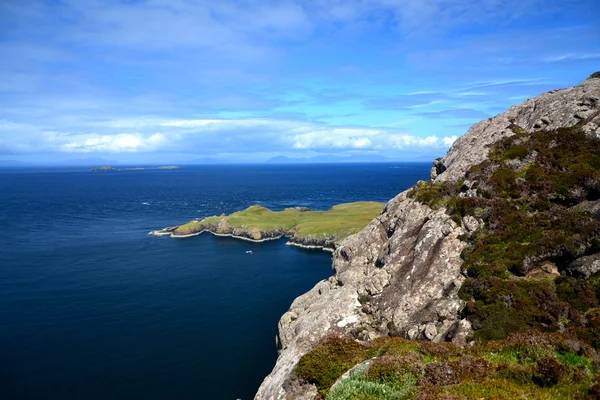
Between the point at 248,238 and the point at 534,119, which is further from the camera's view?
the point at 248,238

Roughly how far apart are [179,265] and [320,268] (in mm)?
35186

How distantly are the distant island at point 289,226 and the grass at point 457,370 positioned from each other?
92100mm

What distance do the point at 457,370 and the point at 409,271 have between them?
1969cm

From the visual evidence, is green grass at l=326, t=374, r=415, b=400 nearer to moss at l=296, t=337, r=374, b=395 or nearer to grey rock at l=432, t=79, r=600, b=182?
moss at l=296, t=337, r=374, b=395

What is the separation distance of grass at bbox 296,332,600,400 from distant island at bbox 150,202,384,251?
92100 mm

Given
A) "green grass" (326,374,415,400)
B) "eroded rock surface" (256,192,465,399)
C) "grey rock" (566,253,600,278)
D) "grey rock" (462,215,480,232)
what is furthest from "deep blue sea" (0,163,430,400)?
"grey rock" (566,253,600,278)

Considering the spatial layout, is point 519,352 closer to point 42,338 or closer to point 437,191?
point 437,191

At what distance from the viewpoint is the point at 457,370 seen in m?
15.1

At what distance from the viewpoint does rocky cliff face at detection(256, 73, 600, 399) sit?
28133 mm

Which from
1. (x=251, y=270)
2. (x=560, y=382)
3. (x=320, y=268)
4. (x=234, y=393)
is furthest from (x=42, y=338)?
(x=560, y=382)

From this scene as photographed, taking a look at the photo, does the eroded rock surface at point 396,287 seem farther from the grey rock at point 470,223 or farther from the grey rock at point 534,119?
the grey rock at point 534,119

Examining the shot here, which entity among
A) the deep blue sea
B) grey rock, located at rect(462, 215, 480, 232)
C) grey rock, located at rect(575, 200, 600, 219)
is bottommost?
the deep blue sea

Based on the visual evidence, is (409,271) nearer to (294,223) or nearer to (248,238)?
(248,238)

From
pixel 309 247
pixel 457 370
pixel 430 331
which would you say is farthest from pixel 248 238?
pixel 457 370
